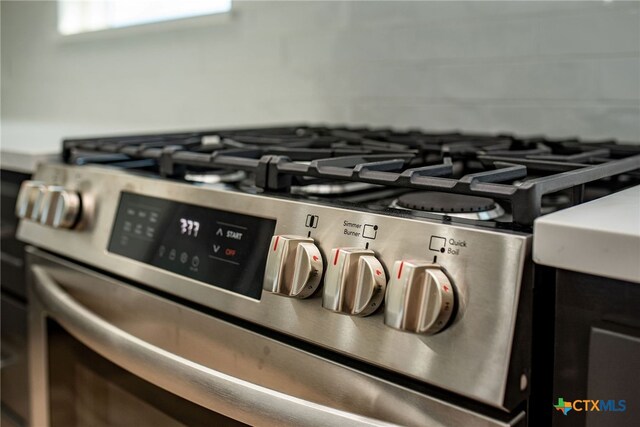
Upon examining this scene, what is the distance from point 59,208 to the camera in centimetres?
85

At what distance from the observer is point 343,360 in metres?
0.56

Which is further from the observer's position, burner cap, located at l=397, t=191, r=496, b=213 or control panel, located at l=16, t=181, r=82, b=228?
control panel, located at l=16, t=181, r=82, b=228

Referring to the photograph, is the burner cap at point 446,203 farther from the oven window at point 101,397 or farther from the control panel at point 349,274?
the oven window at point 101,397

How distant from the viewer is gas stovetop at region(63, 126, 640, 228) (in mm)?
539

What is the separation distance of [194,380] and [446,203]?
0.31 meters

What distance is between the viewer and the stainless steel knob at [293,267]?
54cm

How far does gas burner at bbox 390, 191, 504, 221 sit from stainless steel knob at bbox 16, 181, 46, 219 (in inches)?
21.9

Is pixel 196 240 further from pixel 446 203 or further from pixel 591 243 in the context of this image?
pixel 591 243

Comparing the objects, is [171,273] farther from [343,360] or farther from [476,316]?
[476,316]

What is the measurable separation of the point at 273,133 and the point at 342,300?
2.04 ft

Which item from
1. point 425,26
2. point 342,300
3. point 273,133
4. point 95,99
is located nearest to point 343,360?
point 342,300

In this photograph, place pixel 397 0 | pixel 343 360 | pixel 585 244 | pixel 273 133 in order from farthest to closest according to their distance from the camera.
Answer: pixel 397 0
pixel 273 133
pixel 343 360
pixel 585 244

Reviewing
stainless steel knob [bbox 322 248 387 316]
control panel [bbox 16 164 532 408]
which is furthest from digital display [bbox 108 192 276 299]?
stainless steel knob [bbox 322 248 387 316]

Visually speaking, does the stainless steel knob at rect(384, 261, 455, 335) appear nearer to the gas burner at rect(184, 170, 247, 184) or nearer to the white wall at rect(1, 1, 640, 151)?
the gas burner at rect(184, 170, 247, 184)
